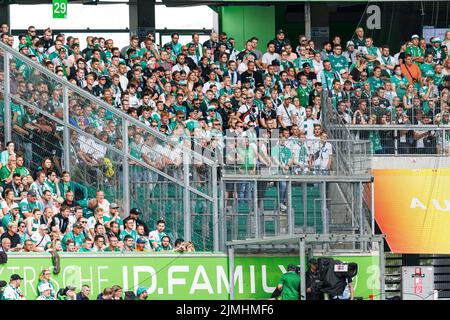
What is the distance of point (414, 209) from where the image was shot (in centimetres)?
3066

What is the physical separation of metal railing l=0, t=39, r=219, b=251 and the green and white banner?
1.97 feet

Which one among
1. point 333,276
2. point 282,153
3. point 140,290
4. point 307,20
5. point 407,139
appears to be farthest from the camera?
point 307,20

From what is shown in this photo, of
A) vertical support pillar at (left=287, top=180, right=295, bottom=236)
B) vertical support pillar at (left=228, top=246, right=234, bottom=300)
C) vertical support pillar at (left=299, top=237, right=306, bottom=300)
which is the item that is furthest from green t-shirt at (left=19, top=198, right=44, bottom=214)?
vertical support pillar at (left=287, top=180, right=295, bottom=236)

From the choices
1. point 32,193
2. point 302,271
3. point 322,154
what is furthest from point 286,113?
point 32,193

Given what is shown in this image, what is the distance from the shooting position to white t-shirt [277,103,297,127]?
30.5 m

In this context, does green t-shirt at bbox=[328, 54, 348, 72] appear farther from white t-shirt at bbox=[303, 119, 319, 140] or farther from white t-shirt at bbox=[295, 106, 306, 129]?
white t-shirt at bbox=[303, 119, 319, 140]

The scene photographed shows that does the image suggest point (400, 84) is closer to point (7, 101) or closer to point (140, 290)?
point (7, 101)

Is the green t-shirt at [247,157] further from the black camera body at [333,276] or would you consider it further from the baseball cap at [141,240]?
the black camera body at [333,276]

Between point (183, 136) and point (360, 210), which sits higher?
point (183, 136)

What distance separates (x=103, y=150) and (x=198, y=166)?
1.57m

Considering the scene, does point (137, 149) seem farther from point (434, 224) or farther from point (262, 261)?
point (434, 224)

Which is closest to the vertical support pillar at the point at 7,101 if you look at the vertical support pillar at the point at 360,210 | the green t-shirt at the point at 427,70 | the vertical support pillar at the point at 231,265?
the vertical support pillar at the point at 231,265

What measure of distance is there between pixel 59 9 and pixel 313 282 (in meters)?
9.74

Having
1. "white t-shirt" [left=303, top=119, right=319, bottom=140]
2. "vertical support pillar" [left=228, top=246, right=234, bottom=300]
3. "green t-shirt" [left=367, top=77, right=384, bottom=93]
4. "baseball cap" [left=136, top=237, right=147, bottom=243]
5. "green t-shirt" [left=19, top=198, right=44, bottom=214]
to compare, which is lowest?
"vertical support pillar" [left=228, top=246, right=234, bottom=300]
